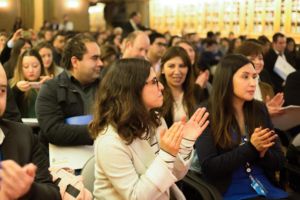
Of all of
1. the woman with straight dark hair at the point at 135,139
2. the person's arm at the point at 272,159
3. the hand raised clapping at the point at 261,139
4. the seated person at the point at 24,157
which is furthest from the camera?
the person's arm at the point at 272,159

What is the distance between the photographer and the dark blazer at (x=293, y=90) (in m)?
4.56

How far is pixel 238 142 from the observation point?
279 centimetres

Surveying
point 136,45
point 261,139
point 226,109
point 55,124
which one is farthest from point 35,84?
point 261,139

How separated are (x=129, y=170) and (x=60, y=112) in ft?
4.35

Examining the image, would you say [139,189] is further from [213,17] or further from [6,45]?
[213,17]

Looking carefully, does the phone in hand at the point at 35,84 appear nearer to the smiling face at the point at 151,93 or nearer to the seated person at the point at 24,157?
the smiling face at the point at 151,93

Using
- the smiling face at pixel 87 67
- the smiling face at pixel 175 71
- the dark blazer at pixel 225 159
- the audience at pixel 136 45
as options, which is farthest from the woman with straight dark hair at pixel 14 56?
the dark blazer at pixel 225 159

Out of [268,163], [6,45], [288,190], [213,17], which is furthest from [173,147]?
[213,17]

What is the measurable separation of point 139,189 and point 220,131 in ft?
3.02

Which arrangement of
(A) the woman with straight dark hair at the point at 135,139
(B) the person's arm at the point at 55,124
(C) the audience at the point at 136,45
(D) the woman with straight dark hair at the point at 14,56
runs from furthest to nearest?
(C) the audience at the point at 136,45, (D) the woman with straight dark hair at the point at 14,56, (B) the person's arm at the point at 55,124, (A) the woman with straight dark hair at the point at 135,139

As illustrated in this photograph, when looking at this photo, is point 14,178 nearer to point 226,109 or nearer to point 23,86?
point 226,109

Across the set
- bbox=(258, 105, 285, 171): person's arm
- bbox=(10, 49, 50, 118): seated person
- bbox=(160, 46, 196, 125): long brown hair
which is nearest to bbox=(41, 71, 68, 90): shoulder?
bbox=(10, 49, 50, 118): seated person

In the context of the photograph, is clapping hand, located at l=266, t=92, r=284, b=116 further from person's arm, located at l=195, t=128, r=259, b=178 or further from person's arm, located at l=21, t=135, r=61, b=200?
person's arm, located at l=21, t=135, r=61, b=200

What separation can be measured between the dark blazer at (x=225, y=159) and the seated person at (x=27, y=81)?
184 centimetres
